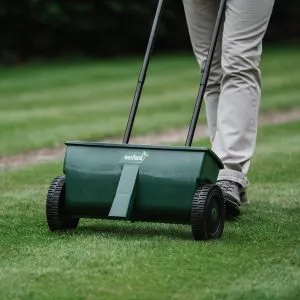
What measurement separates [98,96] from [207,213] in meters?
10.7

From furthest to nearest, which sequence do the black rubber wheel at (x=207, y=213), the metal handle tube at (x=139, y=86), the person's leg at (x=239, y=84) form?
1. the person's leg at (x=239, y=84)
2. the metal handle tube at (x=139, y=86)
3. the black rubber wheel at (x=207, y=213)

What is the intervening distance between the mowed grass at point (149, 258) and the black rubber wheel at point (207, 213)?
0.06m

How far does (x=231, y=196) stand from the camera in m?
5.05

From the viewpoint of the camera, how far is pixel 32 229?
15.8 ft

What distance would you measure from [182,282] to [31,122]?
7.97 meters

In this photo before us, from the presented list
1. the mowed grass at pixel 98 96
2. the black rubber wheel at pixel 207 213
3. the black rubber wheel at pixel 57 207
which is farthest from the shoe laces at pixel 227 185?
the mowed grass at pixel 98 96

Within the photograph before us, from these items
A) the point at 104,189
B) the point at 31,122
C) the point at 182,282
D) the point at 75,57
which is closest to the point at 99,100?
the point at 31,122

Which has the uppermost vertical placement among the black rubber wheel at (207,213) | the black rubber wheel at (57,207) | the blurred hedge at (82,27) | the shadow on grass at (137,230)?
the black rubber wheel at (207,213)

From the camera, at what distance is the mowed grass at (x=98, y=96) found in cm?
1057

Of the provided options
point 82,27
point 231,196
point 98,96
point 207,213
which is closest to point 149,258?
point 207,213

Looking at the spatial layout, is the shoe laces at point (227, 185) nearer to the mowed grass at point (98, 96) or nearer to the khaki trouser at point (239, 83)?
the khaki trouser at point (239, 83)

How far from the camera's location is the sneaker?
16.5 feet

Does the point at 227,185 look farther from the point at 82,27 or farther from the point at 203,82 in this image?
the point at 82,27

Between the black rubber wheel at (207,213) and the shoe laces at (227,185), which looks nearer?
the black rubber wheel at (207,213)
